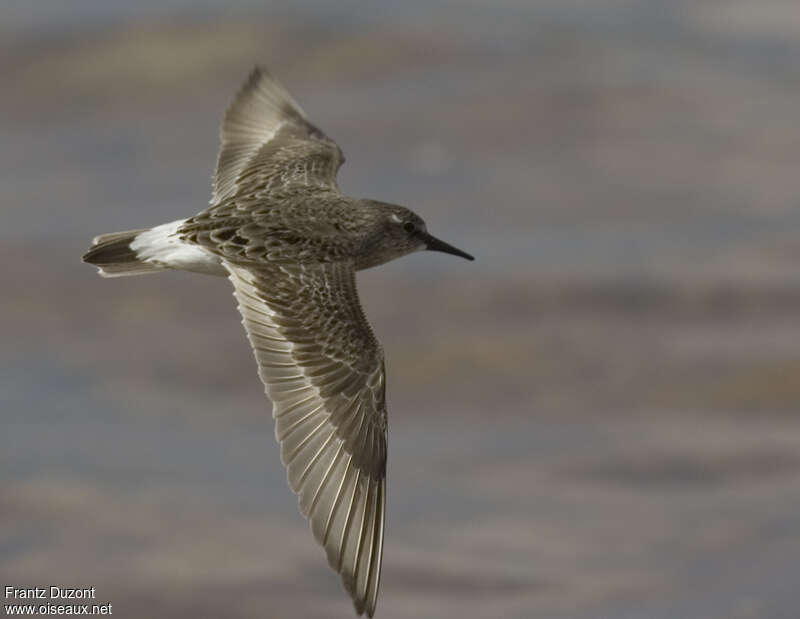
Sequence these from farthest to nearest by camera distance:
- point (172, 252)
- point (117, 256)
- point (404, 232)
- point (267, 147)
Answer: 1. point (267, 147)
2. point (404, 232)
3. point (117, 256)
4. point (172, 252)

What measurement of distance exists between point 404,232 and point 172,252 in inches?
37.6

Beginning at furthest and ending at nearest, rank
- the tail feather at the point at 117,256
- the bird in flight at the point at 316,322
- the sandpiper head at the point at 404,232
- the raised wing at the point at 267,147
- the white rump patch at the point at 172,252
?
the raised wing at the point at 267,147 < the sandpiper head at the point at 404,232 < the tail feather at the point at 117,256 < the white rump patch at the point at 172,252 < the bird in flight at the point at 316,322

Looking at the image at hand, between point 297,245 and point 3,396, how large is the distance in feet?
15.1

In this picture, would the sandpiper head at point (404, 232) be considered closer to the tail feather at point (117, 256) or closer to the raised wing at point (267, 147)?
the raised wing at point (267, 147)

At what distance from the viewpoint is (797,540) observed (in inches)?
389

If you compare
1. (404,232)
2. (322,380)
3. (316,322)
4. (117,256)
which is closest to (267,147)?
(404,232)

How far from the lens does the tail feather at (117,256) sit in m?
6.88

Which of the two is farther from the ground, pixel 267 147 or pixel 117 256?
pixel 267 147

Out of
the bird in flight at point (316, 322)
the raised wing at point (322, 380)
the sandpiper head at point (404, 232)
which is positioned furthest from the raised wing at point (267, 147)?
the raised wing at point (322, 380)

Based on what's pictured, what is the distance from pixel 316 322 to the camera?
650cm

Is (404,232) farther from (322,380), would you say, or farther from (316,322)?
(322,380)

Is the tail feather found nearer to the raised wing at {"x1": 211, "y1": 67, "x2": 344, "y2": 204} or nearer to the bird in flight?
the bird in flight

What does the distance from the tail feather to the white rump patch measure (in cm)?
4

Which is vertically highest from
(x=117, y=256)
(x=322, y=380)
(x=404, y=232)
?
(x=404, y=232)
